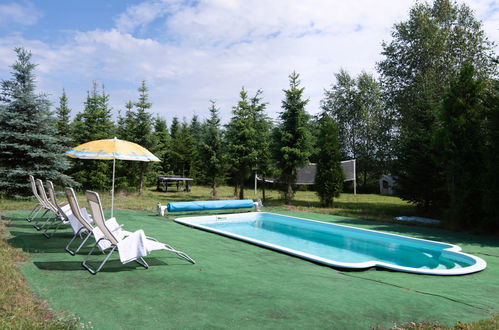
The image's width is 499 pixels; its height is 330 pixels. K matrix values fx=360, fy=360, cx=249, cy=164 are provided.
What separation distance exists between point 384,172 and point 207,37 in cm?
2222

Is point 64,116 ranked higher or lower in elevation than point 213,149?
higher

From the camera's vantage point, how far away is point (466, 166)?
34.9 ft

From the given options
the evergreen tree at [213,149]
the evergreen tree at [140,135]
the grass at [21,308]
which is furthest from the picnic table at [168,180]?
the grass at [21,308]

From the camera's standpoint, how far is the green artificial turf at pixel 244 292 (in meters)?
3.49

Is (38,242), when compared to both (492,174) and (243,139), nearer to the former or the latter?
(492,174)

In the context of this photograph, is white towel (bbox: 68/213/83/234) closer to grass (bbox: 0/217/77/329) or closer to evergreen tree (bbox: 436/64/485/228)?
grass (bbox: 0/217/77/329)

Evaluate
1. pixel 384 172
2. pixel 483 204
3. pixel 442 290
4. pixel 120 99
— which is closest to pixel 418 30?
pixel 384 172

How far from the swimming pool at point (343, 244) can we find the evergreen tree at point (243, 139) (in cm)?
499

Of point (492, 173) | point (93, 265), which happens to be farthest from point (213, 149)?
point (93, 265)

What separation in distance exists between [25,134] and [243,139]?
9653mm

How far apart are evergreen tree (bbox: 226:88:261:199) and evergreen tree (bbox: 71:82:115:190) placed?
717cm

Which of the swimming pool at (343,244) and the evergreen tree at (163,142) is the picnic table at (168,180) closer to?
the evergreen tree at (163,142)

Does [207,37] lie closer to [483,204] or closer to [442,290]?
[483,204]

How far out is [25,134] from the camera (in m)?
14.8
